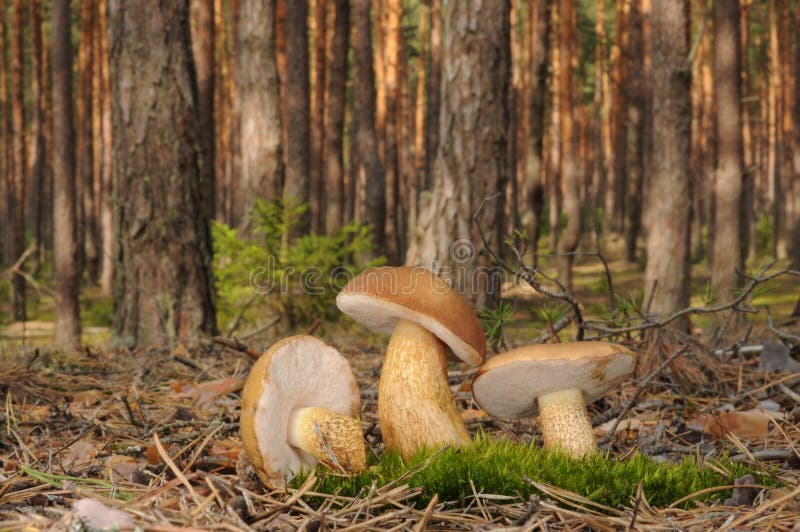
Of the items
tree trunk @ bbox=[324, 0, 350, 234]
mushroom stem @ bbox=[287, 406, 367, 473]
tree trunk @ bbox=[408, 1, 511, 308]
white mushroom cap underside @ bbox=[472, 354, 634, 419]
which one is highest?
tree trunk @ bbox=[324, 0, 350, 234]

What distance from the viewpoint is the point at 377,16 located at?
24.8 meters

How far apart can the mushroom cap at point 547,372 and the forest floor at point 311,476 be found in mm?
187

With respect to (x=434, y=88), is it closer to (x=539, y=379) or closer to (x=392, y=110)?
(x=392, y=110)

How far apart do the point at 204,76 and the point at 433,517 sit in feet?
41.5

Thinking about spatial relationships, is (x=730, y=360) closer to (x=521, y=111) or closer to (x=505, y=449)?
(x=505, y=449)

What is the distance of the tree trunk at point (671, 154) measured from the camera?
25.5ft

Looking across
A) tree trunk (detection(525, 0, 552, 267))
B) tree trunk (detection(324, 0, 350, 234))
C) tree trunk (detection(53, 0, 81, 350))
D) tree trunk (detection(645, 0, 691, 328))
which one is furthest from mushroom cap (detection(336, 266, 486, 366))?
tree trunk (detection(324, 0, 350, 234))

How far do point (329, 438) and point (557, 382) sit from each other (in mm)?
751

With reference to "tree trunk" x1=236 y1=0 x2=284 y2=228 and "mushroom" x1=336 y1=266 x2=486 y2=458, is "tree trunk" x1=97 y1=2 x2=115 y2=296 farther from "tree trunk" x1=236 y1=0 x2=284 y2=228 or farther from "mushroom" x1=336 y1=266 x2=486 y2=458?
"mushroom" x1=336 y1=266 x2=486 y2=458

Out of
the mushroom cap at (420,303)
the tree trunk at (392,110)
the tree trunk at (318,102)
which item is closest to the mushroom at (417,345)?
the mushroom cap at (420,303)

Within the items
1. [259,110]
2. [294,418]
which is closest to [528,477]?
[294,418]

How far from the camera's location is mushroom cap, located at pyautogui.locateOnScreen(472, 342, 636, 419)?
2.03 m

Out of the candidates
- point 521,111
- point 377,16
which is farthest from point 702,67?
point 377,16

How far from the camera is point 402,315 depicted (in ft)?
6.94
